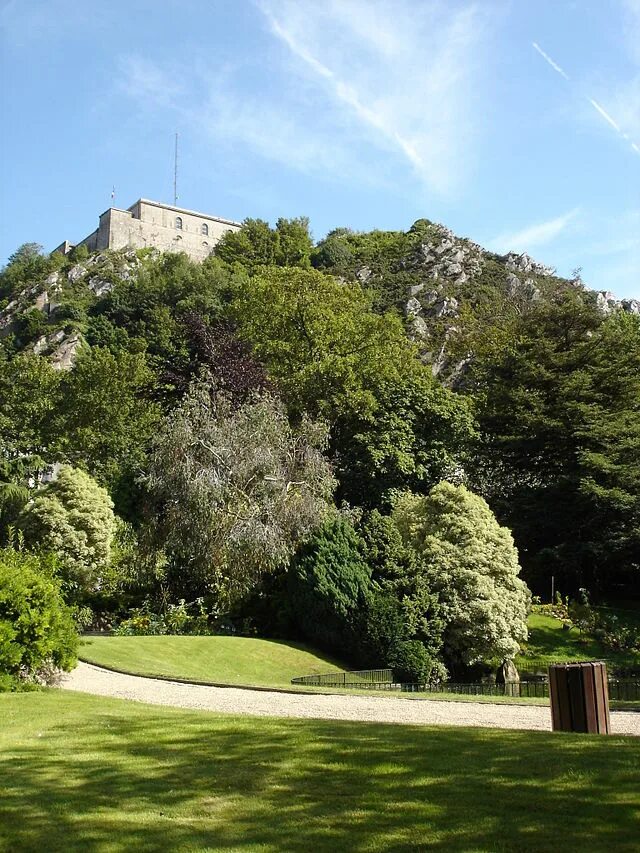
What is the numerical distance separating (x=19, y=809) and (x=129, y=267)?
3841 inches

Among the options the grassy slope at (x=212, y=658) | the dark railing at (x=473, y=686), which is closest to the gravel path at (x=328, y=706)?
the grassy slope at (x=212, y=658)

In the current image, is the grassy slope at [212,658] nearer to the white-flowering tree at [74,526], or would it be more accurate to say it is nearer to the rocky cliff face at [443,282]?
the white-flowering tree at [74,526]

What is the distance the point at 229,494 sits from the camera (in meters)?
26.6

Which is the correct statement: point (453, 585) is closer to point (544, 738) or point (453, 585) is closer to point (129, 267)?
point (544, 738)

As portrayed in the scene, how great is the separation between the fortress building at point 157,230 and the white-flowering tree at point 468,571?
88.7 meters

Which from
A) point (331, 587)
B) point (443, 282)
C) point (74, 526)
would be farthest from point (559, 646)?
point (443, 282)

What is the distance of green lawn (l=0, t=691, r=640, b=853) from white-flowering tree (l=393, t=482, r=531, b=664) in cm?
1495

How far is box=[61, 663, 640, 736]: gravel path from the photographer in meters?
12.0

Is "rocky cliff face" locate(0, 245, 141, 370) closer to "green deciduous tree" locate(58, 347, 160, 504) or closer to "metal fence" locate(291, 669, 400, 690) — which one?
"green deciduous tree" locate(58, 347, 160, 504)

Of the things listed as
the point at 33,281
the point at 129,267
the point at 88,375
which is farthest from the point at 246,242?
the point at 88,375

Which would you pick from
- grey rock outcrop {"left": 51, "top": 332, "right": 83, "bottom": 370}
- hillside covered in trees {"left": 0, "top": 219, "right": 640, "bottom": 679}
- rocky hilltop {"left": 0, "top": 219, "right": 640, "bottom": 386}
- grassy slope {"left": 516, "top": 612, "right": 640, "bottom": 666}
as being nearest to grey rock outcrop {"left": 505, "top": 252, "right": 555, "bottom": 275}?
rocky hilltop {"left": 0, "top": 219, "right": 640, "bottom": 386}

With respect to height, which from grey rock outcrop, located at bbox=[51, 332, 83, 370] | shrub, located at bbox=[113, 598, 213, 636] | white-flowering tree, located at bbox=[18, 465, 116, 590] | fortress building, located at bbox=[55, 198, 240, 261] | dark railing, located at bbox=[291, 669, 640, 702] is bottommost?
dark railing, located at bbox=[291, 669, 640, 702]

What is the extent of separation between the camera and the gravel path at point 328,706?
12.0 meters

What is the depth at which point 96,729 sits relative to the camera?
984 centimetres
